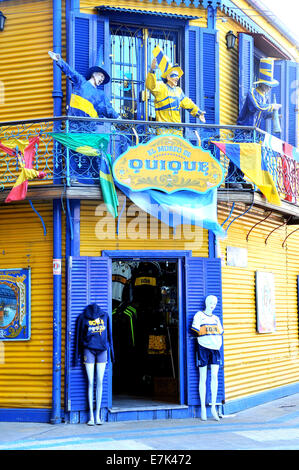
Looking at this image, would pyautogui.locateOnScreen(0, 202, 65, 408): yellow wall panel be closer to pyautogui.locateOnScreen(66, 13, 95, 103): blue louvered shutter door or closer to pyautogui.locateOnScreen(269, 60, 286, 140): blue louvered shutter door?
pyautogui.locateOnScreen(66, 13, 95, 103): blue louvered shutter door

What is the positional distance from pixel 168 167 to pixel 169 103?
158 centimetres

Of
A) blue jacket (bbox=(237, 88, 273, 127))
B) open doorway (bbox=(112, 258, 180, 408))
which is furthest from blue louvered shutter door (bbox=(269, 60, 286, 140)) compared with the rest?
open doorway (bbox=(112, 258, 180, 408))

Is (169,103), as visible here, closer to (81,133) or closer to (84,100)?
(84,100)

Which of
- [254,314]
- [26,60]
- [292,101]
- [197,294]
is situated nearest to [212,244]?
[197,294]

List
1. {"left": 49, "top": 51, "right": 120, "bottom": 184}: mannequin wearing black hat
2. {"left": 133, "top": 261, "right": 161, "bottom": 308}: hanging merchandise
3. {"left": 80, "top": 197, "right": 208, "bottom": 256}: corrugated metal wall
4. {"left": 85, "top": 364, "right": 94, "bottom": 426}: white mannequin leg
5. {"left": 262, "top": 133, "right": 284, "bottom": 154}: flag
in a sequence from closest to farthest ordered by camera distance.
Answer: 1. {"left": 85, "top": 364, "right": 94, "bottom": 426}: white mannequin leg
2. {"left": 49, "top": 51, "right": 120, "bottom": 184}: mannequin wearing black hat
3. {"left": 80, "top": 197, "right": 208, "bottom": 256}: corrugated metal wall
4. {"left": 262, "top": 133, "right": 284, "bottom": 154}: flag
5. {"left": 133, "top": 261, "right": 161, "bottom": 308}: hanging merchandise

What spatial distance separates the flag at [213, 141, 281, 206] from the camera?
12078 mm

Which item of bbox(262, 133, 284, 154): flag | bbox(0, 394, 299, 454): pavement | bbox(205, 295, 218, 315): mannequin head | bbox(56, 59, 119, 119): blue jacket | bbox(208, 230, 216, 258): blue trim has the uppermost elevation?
bbox(56, 59, 119, 119): blue jacket

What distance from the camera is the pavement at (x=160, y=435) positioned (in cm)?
953

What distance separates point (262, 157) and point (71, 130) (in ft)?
11.4

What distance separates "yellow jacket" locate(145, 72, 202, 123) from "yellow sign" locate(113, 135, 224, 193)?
41.8 inches

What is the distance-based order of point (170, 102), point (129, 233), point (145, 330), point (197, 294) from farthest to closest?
1. point (145, 330)
2. point (170, 102)
3. point (197, 294)
4. point (129, 233)

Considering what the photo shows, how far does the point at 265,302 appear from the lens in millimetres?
14406

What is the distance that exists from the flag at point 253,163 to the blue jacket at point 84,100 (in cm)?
206
